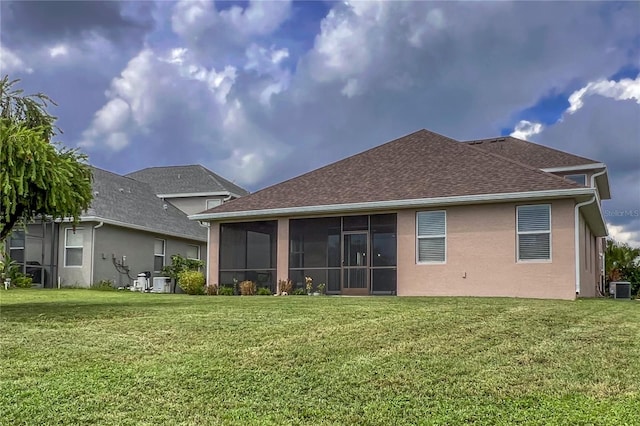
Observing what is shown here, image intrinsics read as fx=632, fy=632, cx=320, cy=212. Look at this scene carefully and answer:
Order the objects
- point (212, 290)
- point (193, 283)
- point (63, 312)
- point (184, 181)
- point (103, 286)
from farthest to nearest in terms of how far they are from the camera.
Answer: point (184, 181) → point (103, 286) → point (193, 283) → point (212, 290) → point (63, 312)

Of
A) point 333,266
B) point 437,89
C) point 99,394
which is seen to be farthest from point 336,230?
point 99,394

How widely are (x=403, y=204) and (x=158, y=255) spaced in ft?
40.9

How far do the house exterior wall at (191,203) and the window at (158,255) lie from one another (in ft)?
14.0

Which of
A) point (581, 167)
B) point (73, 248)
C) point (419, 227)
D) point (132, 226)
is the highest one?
point (581, 167)

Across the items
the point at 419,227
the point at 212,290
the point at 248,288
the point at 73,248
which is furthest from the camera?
the point at 73,248

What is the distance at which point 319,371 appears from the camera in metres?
Answer: 5.96

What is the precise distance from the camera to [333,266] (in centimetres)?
1853

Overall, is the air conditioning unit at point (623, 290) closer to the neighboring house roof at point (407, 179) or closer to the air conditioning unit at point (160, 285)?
the neighboring house roof at point (407, 179)

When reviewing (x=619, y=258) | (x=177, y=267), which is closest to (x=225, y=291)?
(x=177, y=267)

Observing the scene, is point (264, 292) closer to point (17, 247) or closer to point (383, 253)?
point (383, 253)

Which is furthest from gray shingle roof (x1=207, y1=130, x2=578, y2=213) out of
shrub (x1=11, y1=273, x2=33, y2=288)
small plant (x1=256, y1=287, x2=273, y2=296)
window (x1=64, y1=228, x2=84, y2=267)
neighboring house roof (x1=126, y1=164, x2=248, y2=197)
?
neighboring house roof (x1=126, y1=164, x2=248, y2=197)

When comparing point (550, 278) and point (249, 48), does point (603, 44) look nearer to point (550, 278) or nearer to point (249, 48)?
point (550, 278)

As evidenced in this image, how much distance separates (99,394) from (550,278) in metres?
12.6

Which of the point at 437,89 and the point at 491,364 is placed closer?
the point at 491,364
